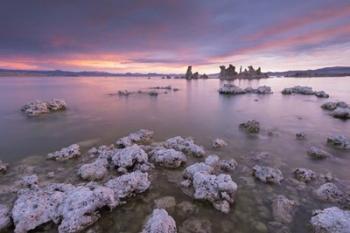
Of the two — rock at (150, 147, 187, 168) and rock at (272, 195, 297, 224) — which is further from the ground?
rock at (150, 147, 187, 168)

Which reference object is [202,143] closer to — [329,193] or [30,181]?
[329,193]

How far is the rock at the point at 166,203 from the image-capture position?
17.7ft

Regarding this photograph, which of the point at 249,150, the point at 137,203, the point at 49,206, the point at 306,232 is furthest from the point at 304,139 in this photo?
the point at 49,206

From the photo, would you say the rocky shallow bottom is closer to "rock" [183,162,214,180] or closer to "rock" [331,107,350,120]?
"rock" [183,162,214,180]

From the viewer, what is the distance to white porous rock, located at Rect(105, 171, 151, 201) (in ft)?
18.7

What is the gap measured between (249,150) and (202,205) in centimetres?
497

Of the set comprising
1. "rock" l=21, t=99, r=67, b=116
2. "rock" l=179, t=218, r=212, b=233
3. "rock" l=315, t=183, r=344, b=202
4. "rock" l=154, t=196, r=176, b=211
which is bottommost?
"rock" l=179, t=218, r=212, b=233

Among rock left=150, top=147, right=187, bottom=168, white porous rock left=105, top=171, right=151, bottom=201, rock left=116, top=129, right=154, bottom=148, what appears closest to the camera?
white porous rock left=105, top=171, right=151, bottom=201

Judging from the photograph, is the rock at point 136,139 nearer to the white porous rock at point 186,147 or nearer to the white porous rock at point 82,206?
the white porous rock at point 186,147

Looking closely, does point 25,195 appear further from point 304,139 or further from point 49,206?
point 304,139

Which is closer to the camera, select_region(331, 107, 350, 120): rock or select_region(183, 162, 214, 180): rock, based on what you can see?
select_region(183, 162, 214, 180): rock

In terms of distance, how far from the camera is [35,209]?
4.75 meters

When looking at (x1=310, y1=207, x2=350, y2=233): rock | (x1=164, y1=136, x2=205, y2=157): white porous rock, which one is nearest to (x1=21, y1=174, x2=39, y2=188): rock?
(x1=164, y1=136, x2=205, y2=157): white porous rock

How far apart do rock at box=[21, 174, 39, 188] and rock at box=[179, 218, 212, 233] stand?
4.83 metres
